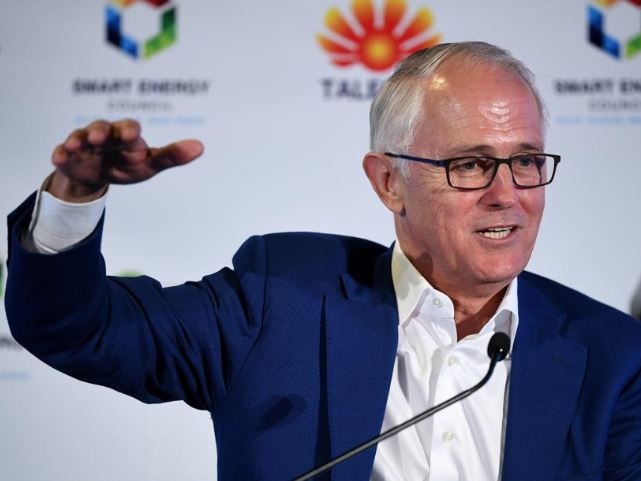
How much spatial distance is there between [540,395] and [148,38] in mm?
1835

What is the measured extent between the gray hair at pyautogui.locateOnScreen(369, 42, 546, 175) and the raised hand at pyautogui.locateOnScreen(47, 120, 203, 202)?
665 mm

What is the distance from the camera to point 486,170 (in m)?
1.91

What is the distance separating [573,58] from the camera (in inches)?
121

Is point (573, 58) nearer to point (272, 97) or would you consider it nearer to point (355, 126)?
point (355, 126)

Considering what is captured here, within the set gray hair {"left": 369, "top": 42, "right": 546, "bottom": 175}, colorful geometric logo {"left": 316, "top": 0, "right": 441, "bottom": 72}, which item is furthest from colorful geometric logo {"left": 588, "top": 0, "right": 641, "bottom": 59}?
gray hair {"left": 369, "top": 42, "right": 546, "bottom": 175}

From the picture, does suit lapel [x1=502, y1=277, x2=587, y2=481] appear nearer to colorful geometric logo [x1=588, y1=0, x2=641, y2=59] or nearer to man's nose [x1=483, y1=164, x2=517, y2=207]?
man's nose [x1=483, y1=164, x2=517, y2=207]

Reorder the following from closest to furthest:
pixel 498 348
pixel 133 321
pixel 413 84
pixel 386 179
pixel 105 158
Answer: pixel 105 158 → pixel 498 348 → pixel 133 321 → pixel 413 84 → pixel 386 179

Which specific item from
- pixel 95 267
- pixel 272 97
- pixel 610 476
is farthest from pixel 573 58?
pixel 95 267

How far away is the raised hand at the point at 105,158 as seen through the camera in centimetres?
138

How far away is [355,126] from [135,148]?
1.72m

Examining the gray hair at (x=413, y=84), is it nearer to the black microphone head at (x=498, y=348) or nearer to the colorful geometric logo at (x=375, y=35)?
the black microphone head at (x=498, y=348)

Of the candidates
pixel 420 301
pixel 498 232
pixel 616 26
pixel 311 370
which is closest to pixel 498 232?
pixel 498 232

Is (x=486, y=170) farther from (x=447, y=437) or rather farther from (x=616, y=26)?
(x=616, y=26)

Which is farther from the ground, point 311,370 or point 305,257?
point 305,257
